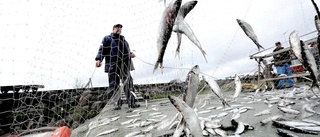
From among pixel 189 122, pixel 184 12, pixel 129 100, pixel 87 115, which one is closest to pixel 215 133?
pixel 189 122

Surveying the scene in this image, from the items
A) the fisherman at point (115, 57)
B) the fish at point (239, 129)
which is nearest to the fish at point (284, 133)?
the fish at point (239, 129)

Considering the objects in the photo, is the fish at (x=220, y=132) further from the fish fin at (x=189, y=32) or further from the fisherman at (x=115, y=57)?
the fisherman at (x=115, y=57)

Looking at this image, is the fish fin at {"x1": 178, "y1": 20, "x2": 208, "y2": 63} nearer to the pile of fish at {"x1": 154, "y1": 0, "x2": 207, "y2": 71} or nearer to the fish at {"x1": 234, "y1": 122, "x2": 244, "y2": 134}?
the pile of fish at {"x1": 154, "y1": 0, "x2": 207, "y2": 71}

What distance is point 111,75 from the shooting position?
4.93 metres

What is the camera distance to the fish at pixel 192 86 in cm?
149

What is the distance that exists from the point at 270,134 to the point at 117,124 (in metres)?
2.45

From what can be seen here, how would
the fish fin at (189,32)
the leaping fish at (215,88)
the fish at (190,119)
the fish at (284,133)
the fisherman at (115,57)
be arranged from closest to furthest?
the fish at (190,119) < the fish fin at (189,32) < the leaping fish at (215,88) < the fish at (284,133) < the fisherman at (115,57)

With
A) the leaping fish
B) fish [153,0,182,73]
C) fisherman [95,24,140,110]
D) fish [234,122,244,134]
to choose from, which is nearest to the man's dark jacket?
fisherman [95,24,140,110]

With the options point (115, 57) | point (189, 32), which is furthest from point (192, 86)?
point (115, 57)

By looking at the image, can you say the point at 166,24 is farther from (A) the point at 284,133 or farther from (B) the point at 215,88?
(A) the point at 284,133

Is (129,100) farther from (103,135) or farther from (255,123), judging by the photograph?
→ (255,123)

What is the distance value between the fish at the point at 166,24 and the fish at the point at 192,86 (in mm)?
288

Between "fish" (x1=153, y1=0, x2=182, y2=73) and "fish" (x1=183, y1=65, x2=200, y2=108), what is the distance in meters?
0.29

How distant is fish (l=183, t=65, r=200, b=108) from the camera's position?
149cm
